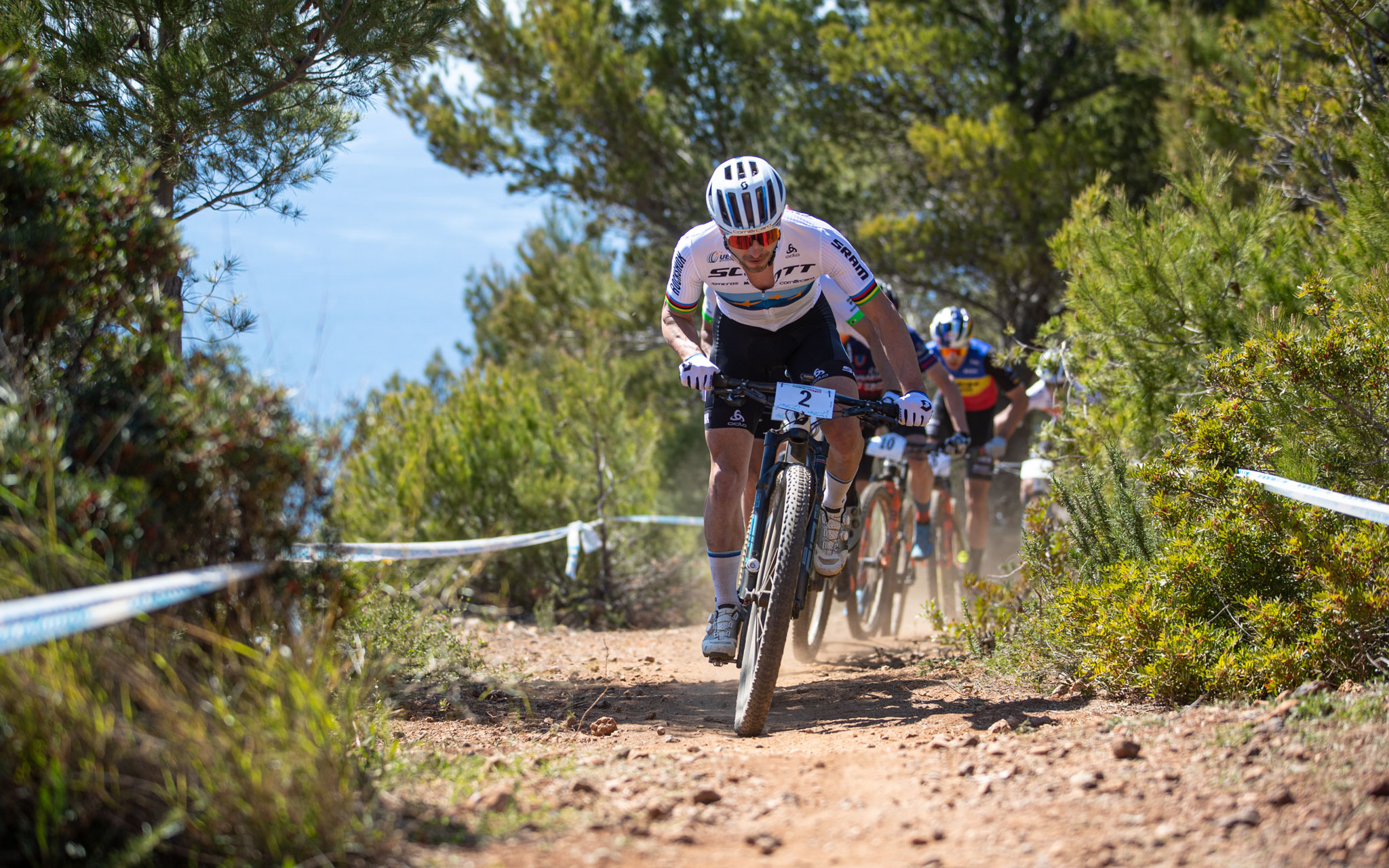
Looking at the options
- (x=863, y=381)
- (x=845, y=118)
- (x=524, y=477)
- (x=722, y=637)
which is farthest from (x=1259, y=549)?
(x=845, y=118)

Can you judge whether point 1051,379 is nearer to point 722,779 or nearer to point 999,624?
point 999,624

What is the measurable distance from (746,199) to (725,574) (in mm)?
1488

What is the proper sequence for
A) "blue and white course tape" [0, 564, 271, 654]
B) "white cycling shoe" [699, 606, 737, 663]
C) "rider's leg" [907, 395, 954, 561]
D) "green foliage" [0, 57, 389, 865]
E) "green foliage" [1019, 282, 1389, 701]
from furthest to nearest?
1. "rider's leg" [907, 395, 954, 561]
2. "white cycling shoe" [699, 606, 737, 663]
3. "green foliage" [1019, 282, 1389, 701]
4. "green foliage" [0, 57, 389, 865]
5. "blue and white course tape" [0, 564, 271, 654]

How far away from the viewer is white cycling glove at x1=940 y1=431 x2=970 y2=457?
6.22 metres

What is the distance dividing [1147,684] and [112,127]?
4.53m

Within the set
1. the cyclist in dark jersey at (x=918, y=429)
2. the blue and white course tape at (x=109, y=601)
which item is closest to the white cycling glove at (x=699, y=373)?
the blue and white course tape at (x=109, y=601)

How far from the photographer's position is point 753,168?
3.99 metres

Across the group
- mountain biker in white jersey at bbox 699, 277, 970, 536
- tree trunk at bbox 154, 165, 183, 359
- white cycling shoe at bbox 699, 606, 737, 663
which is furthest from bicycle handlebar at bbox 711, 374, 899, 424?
tree trunk at bbox 154, 165, 183, 359

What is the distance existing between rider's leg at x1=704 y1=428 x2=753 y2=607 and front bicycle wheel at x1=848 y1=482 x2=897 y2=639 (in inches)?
87.1

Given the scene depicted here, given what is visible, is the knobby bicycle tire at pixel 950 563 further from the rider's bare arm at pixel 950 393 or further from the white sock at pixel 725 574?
the white sock at pixel 725 574

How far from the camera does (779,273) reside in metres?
4.30

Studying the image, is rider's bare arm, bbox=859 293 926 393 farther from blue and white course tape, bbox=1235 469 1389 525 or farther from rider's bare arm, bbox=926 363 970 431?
rider's bare arm, bbox=926 363 970 431

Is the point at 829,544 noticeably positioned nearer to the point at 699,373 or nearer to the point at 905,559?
the point at 699,373

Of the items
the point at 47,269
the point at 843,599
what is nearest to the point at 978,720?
the point at 843,599
